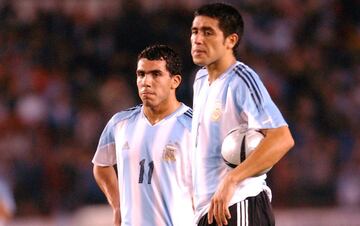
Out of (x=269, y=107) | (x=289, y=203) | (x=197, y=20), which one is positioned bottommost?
(x=289, y=203)

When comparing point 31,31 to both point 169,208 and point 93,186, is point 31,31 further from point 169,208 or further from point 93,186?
point 169,208

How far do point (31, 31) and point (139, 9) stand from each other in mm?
1397

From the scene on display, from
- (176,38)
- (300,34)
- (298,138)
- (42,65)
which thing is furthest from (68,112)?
(300,34)

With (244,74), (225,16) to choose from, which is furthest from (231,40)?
(244,74)

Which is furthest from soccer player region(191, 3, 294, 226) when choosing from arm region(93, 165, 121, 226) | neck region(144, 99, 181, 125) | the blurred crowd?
the blurred crowd

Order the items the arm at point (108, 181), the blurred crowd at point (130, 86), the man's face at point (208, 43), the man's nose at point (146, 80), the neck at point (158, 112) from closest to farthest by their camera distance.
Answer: the man's face at point (208, 43) < the man's nose at point (146, 80) < the neck at point (158, 112) < the arm at point (108, 181) < the blurred crowd at point (130, 86)

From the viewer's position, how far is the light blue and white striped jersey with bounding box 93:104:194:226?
20.6 feet

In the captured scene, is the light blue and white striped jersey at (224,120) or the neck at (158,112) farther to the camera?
the neck at (158,112)

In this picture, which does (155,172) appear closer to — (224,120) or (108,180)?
(108,180)

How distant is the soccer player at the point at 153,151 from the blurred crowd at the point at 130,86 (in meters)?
4.50

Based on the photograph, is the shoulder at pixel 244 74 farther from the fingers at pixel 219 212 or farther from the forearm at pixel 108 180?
the forearm at pixel 108 180

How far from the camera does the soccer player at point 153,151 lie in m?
6.29

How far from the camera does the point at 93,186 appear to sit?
1099 centimetres

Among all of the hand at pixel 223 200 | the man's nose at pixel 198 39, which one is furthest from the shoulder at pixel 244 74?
the hand at pixel 223 200
